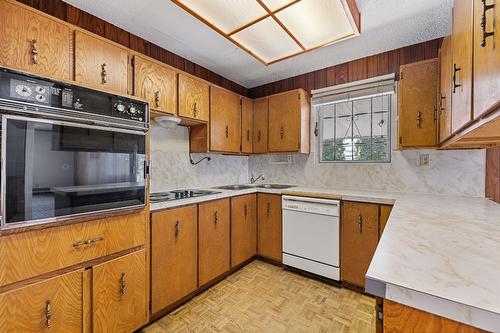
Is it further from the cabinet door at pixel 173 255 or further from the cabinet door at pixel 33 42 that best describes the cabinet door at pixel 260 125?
the cabinet door at pixel 33 42

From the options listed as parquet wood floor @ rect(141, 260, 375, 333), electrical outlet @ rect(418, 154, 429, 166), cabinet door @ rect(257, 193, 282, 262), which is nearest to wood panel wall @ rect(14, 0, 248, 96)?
cabinet door @ rect(257, 193, 282, 262)

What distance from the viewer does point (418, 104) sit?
77.1 inches

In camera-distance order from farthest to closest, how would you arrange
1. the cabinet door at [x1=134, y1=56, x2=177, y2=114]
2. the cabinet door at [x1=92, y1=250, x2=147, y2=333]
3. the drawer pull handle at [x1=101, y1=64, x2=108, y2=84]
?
the cabinet door at [x1=134, y1=56, x2=177, y2=114] < the drawer pull handle at [x1=101, y1=64, x2=108, y2=84] < the cabinet door at [x1=92, y1=250, x2=147, y2=333]

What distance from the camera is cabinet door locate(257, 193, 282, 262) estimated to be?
2.59m

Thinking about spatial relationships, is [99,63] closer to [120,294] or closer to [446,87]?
[120,294]

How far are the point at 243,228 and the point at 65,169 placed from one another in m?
1.82

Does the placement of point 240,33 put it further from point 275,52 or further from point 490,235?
point 490,235

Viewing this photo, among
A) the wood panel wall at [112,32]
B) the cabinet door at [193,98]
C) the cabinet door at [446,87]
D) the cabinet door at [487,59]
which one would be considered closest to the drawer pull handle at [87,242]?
the cabinet door at [193,98]

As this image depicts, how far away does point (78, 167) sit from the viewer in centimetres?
128

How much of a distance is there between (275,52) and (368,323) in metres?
2.42

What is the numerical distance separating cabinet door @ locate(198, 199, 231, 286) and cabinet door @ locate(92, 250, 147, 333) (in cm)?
59

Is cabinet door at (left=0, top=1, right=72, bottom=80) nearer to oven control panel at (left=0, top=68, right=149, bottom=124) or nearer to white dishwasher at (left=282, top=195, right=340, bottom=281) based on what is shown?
oven control panel at (left=0, top=68, right=149, bottom=124)

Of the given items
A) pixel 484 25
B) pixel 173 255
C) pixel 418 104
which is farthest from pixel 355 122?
pixel 173 255

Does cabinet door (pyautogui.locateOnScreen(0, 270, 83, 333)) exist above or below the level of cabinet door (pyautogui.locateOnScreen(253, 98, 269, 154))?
below
